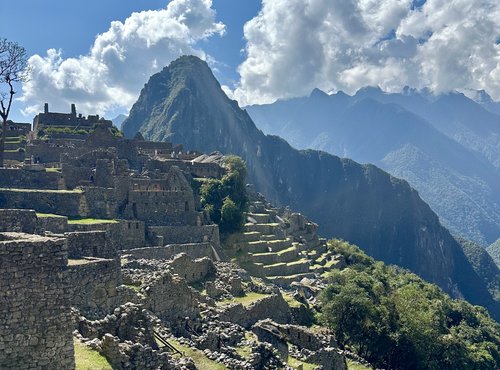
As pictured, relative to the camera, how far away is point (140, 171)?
49.1 metres

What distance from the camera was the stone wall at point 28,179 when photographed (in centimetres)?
3416

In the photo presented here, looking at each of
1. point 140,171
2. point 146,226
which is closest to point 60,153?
point 140,171

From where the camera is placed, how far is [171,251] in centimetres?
3359

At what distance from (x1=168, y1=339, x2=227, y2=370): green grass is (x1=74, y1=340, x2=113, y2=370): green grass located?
4362 mm

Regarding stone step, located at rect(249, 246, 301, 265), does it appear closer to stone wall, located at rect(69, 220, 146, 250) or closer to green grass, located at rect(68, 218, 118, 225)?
stone wall, located at rect(69, 220, 146, 250)

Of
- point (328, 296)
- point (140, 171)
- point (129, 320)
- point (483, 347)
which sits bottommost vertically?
point (483, 347)

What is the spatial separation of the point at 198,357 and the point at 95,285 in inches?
155

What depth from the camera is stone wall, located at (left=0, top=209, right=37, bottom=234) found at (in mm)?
15180

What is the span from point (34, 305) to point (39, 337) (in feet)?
2.00

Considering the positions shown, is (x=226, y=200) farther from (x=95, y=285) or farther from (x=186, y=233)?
(x=95, y=285)

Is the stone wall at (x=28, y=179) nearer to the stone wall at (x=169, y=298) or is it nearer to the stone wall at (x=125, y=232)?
the stone wall at (x=125, y=232)

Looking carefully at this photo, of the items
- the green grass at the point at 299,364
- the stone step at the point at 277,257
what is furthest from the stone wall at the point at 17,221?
the stone step at the point at 277,257

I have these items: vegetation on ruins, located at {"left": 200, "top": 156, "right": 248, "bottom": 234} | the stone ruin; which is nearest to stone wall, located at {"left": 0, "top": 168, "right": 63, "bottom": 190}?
the stone ruin

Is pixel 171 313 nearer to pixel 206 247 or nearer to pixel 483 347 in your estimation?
pixel 206 247
